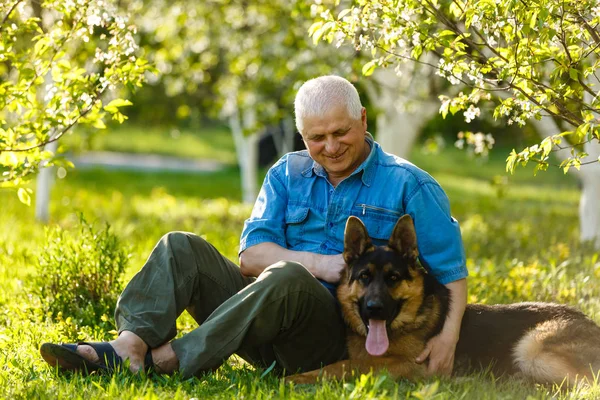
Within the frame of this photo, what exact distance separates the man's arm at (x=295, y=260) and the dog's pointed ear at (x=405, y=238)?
0.32 metres

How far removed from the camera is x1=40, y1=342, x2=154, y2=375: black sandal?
3865mm

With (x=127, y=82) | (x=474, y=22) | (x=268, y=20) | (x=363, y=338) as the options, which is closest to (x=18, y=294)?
(x=127, y=82)

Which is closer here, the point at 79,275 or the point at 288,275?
the point at 288,275

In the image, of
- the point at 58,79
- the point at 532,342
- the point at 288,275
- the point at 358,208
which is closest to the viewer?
the point at 288,275

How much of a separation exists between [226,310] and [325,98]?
118 centimetres

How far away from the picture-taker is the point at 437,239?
4113 mm

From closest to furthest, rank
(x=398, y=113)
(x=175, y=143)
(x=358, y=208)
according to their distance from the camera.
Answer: (x=358, y=208) → (x=398, y=113) → (x=175, y=143)

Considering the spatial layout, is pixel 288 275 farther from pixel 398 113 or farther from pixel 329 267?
pixel 398 113

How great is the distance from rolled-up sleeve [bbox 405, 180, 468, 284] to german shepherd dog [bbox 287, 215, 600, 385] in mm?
86

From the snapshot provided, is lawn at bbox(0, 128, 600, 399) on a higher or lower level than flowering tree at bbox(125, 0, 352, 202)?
lower

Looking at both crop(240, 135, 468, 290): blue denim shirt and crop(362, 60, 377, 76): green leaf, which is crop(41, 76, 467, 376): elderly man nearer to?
crop(240, 135, 468, 290): blue denim shirt

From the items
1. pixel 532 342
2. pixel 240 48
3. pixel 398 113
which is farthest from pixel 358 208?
pixel 240 48

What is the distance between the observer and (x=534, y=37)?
4180mm

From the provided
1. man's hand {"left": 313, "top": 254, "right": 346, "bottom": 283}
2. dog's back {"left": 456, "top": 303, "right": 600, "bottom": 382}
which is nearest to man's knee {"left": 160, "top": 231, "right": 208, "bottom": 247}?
man's hand {"left": 313, "top": 254, "right": 346, "bottom": 283}
